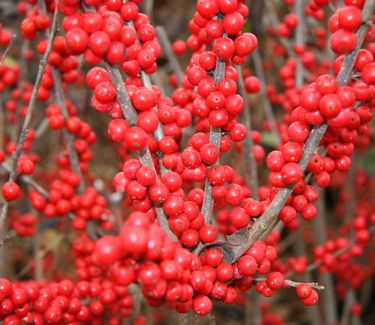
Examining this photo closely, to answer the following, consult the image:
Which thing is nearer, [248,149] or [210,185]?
[210,185]

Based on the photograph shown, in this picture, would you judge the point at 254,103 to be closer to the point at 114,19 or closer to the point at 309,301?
the point at 309,301

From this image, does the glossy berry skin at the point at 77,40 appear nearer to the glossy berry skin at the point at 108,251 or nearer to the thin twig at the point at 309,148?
the glossy berry skin at the point at 108,251

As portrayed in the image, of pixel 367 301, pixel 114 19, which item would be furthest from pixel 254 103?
pixel 114 19

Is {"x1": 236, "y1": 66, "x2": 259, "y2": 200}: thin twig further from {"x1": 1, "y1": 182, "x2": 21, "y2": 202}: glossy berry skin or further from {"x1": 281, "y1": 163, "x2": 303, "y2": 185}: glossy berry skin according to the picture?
{"x1": 1, "y1": 182, "x2": 21, "y2": 202}: glossy berry skin

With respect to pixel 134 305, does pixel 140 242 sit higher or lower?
higher

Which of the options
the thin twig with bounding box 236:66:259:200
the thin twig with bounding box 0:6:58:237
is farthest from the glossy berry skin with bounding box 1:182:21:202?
the thin twig with bounding box 236:66:259:200

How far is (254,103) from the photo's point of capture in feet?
10.9

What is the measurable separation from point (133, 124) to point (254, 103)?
2395 millimetres

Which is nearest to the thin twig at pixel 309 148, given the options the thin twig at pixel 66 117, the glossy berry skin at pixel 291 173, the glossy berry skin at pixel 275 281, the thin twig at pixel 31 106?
the glossy berry skin at pixel 291 173

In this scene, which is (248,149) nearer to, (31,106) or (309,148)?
(309,148)

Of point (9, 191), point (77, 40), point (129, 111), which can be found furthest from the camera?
point (9, 191)

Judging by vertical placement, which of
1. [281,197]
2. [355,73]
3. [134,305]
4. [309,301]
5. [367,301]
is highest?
[355,73]

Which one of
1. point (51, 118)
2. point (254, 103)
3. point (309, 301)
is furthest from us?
point (254, 103)

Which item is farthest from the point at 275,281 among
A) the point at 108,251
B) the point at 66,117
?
the point at 66,117
